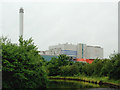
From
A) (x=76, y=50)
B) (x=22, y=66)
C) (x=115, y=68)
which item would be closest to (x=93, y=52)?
(x=76, y=50)

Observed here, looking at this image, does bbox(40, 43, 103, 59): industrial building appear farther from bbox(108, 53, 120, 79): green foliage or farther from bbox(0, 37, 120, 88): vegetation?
bbox(0, 37, 120, 88): vegetation

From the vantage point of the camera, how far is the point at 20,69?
23375mm

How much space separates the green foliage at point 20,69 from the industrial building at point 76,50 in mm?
108434

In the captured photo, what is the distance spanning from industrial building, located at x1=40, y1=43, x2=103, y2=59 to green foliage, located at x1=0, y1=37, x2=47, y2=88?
108434 mm

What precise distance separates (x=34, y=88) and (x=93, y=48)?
142 metres

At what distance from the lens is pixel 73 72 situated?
5359cm

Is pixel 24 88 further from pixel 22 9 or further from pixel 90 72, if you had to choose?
pixel 22 9

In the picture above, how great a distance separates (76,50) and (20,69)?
419ft

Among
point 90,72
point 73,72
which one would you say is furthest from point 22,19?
point 90,72

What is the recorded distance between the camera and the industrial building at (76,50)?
5605 inches

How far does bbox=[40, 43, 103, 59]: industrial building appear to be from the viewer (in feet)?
467

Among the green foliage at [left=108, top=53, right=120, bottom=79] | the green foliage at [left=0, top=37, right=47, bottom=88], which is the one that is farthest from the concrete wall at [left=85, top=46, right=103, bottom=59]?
the green foliage at [left=0, top=37, right=47, bottom=88]

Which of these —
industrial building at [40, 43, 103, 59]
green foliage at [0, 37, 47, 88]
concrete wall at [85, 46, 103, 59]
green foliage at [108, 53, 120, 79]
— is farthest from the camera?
concrete wall at [85, 46, 103, 59]

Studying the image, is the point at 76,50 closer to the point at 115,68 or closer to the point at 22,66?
the point at 115,68
